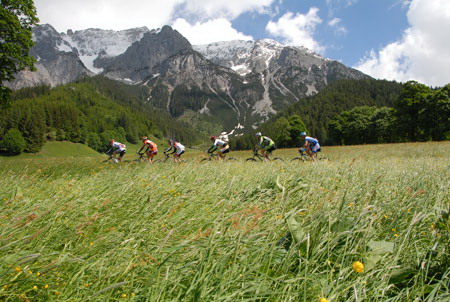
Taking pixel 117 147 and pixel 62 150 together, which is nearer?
pixel 117 147

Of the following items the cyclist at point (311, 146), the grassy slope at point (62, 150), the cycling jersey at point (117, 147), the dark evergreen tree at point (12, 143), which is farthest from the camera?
the grassy slope at point (62, 150)

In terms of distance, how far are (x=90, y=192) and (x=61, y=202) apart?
2.25ft

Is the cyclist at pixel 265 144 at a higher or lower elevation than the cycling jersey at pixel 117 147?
higher

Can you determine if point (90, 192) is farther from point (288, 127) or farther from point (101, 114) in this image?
point (101, 114)

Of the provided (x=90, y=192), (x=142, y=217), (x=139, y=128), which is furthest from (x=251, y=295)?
(x=139, y=128)

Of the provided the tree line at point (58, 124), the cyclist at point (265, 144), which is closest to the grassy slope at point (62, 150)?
the tree line at point (58, 124)

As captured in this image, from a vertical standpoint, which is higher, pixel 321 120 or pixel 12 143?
pixel 321 120

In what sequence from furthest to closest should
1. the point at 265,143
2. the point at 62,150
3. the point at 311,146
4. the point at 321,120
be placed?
the point at 321,120
the point at 62,150
the point at 311,146
the point at 265,143

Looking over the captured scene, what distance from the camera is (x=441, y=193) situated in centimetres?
394

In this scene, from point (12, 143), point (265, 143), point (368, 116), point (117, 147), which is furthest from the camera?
point (12, 143)

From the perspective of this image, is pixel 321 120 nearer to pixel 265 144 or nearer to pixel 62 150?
pixel 265 144

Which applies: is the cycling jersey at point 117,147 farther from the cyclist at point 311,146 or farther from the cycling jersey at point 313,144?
the cycling jersey at point 313,144

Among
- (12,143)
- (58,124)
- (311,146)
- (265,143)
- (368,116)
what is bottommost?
(12,143)

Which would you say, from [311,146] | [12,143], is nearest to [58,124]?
[12,143]
